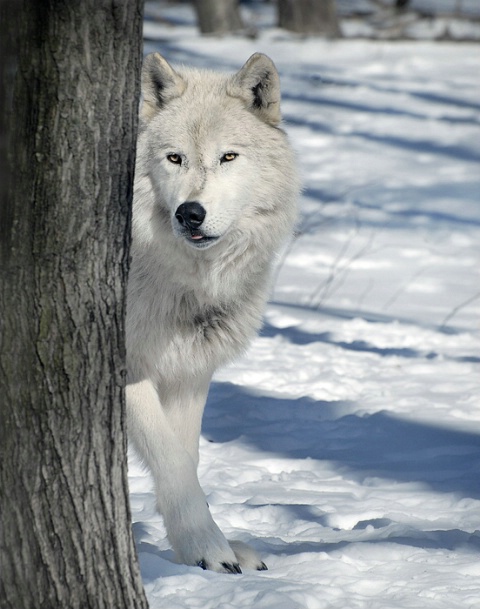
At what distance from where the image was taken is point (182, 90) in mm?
3691

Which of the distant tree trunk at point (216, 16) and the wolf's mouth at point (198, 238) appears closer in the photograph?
the wolf's mouth at point (198, 238)

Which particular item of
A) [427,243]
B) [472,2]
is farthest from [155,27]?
[427,243]

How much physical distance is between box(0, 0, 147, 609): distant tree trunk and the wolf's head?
122cm

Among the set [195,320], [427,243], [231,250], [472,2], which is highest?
[472,2]

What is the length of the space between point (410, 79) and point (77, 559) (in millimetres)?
12430

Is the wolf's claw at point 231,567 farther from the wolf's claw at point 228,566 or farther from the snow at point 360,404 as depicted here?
the snow at point 360,404

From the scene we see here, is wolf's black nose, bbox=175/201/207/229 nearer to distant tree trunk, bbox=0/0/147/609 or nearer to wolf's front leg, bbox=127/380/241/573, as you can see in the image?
wolf's front leg, bbox=127/380/241/573

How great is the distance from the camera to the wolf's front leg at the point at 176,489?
3.03 meters

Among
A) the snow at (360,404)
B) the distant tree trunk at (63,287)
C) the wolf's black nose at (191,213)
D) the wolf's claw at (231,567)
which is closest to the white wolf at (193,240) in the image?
the wolf's black nose at (191,213)

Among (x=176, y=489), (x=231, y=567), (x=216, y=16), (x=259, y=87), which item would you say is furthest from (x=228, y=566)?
(x=216, y=16)

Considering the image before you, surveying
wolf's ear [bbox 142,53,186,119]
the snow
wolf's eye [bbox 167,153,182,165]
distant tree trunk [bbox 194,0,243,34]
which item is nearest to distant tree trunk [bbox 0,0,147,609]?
the snow

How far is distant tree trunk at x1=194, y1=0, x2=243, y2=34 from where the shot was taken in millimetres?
15141

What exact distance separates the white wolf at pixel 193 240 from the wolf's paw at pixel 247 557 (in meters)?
0.04

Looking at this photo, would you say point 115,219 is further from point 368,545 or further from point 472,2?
point 472,2
